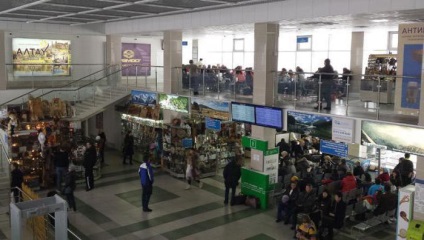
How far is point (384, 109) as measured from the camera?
12008 millimetres

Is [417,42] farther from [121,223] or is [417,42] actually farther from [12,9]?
[12,9]

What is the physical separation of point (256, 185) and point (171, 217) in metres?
3.08

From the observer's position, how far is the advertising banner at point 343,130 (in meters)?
12.1

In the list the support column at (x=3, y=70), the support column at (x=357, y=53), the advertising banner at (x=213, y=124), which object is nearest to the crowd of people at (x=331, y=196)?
the advertising banner at (x=213, y=124)

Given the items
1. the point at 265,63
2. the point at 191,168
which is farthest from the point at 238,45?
the point at 265,63

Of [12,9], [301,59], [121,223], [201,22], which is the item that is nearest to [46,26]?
[12,9]

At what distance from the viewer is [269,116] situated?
14422 mm

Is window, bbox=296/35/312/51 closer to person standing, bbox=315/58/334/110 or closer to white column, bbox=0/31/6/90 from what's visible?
person standing, bbox=315/58/334/110

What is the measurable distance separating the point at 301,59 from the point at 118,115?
11950 millimetres

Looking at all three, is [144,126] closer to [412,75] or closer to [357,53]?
[357,53]

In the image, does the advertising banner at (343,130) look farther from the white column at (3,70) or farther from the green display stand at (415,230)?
the white column at (3,70)

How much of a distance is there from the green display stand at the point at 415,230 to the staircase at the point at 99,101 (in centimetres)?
1440

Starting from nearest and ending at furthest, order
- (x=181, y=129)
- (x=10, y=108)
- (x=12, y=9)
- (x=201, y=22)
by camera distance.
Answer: (x=12, y=9)
(x=201, y=22)
(x=181, y=129)
(x=10, y=108)

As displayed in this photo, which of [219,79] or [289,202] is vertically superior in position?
[219,79]
